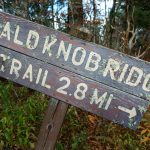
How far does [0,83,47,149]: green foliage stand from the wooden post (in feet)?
7.17

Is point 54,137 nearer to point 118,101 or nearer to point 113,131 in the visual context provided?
point 118,101

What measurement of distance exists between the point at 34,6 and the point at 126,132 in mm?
4678

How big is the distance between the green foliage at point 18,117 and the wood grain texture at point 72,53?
8.33 feet

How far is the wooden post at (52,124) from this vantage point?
288 centimetres

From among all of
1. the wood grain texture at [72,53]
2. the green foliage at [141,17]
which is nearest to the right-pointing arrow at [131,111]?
the wood grain texture at [72,53]

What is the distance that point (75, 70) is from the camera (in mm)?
2723

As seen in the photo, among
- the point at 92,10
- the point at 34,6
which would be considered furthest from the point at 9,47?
the point at 34,6

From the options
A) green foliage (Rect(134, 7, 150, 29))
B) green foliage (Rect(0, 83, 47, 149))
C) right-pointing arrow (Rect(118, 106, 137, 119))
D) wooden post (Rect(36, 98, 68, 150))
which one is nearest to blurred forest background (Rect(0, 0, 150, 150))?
green foliage (Rect(0, 83, 47, 149))

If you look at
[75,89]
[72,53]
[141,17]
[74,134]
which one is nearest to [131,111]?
[75,89]

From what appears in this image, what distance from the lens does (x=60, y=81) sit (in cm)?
274

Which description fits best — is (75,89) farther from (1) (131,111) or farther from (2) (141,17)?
(2) (141,17)

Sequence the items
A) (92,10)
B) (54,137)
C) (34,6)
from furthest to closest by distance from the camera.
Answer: (34,6) < (92,10) < (54,137)

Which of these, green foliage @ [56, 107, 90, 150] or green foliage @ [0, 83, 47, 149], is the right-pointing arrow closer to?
green foliage @ [56, 107, 90, 150]

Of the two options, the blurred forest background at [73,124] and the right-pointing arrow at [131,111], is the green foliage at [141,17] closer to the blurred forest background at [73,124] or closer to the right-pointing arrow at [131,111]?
the blurred forest background at [73,124]
